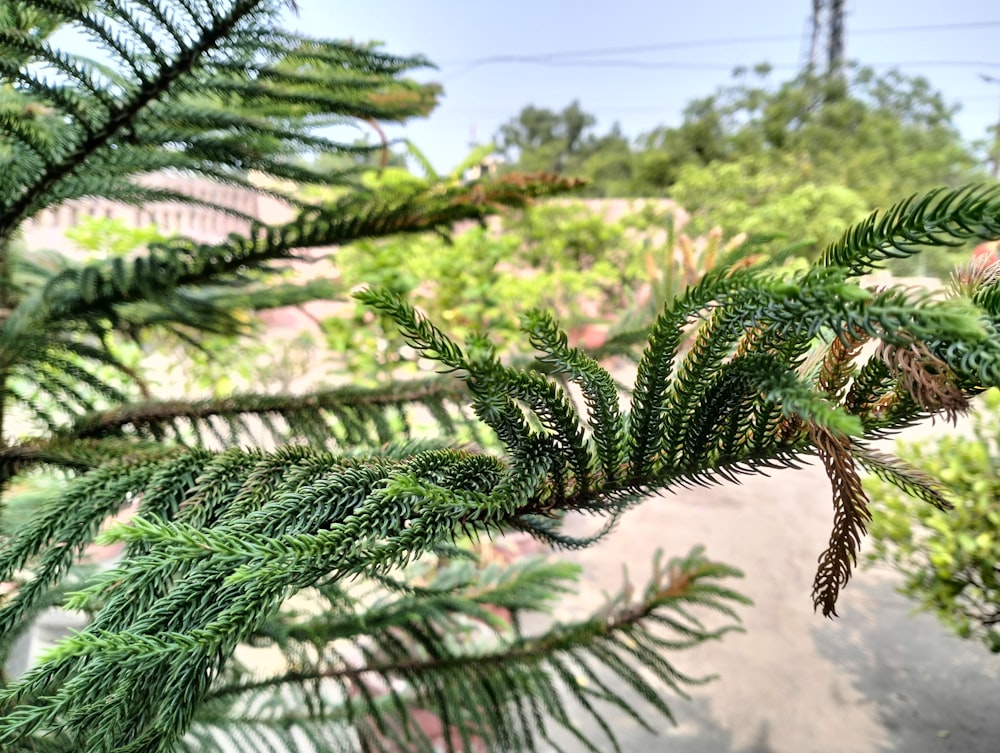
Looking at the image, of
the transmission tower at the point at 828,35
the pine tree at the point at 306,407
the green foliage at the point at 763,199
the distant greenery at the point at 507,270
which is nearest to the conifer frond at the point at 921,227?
the pine tree at the point at 306,407

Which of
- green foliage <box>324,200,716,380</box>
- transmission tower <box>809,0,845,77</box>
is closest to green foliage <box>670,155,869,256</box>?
green foliage <box>324,200,716,380</box>

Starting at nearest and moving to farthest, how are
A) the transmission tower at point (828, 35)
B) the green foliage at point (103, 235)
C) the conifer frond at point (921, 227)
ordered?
the conifer frond at point (921, 227) → the green foliage at point (103, 235) → the transmission tower at point (828, 35)

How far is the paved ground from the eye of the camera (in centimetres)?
89

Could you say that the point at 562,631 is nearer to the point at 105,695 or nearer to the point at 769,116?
the point at 105,695

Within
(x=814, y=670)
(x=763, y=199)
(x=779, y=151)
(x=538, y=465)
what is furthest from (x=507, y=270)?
(x=538, y=465)

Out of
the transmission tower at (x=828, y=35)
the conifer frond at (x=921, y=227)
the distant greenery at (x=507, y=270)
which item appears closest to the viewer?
the conifer frond at (x=921, y=227)

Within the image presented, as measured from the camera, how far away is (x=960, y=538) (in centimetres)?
88

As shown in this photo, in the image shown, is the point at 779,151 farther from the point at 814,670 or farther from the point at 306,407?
the point at 306,407

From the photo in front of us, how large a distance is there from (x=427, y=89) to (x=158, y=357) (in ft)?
7.65

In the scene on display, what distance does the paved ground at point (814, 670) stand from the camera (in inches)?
35.1

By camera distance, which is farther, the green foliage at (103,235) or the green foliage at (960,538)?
the green foliage at (103,235)

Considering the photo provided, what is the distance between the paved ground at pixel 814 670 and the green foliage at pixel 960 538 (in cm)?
12

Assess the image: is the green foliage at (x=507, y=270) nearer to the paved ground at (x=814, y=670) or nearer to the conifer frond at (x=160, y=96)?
the paved ground at (x=814, y=670)

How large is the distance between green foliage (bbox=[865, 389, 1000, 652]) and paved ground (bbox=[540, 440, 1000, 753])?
0.39 feet
